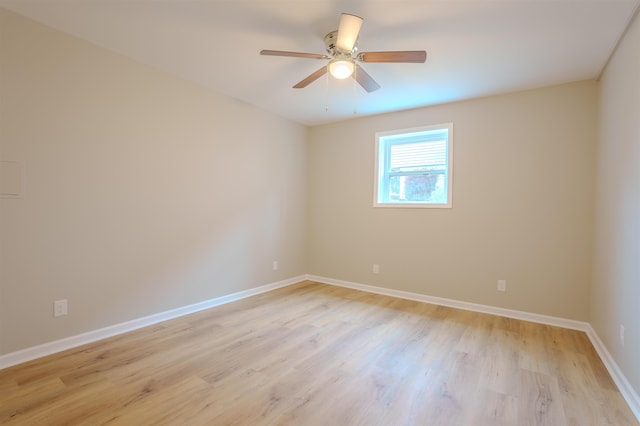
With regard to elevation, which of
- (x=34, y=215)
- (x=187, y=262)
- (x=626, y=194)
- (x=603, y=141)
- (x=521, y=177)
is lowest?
(x=187, y=262)

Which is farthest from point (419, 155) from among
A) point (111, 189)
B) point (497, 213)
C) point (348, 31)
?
point (111, 189)

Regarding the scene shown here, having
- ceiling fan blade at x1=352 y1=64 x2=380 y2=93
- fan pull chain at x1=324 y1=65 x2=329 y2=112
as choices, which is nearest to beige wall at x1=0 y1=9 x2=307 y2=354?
fan pull chain at x1=324 y1=65 x2=329 y2=112

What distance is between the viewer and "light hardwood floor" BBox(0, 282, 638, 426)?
1701mm

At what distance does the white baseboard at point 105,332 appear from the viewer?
2.17 meters

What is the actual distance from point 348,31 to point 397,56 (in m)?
0.40

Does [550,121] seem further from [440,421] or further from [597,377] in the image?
[440,421]

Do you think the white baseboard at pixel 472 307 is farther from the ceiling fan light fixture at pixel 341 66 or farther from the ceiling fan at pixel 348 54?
the ceiling fan light fixture at pixel 341 66

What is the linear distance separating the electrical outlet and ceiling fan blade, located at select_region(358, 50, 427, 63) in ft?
9.92

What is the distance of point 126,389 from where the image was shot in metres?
1.90

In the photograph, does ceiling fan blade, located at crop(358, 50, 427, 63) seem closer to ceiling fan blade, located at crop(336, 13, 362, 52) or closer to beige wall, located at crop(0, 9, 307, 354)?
ceiling fan blade, located at crop(336, 13, 362, 52)

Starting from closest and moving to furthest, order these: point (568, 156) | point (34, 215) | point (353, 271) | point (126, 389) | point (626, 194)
Answer: 1. point (126, 389)
2. point (626, 194)
3. point (34, 215)
4. point (568, 156)
5. point (353, 271)

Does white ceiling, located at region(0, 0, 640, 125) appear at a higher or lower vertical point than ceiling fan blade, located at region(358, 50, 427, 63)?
higher

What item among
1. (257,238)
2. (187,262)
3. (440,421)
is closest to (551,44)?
(440,421)

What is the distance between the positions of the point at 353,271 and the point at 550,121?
118 inches
